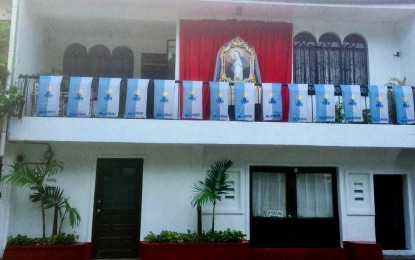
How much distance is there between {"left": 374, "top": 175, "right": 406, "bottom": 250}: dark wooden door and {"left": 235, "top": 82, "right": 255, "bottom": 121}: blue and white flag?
410cm

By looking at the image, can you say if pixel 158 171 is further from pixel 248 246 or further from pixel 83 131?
pixel 248 246

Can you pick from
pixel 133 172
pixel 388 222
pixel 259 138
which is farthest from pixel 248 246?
pixel 388 222

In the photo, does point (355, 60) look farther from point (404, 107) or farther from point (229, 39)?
point (229, 39)

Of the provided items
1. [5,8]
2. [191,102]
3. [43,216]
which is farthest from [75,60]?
[43,216]

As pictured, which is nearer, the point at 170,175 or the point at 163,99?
the point at 163,99

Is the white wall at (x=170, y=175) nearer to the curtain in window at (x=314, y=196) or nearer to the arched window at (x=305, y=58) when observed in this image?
the curtain in window at (x=314, y=196)

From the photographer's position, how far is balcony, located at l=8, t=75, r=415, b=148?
8.52m

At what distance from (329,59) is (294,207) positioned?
4.23m

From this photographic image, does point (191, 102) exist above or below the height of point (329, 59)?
below

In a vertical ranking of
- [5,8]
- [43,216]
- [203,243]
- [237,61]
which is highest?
[5,8]

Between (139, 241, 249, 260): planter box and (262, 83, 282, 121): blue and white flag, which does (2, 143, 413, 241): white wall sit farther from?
(262, 83, 282, 121): blue and white flag

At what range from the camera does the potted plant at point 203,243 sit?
28.1ft

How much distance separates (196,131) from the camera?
28.8 feet

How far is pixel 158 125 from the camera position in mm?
8734
